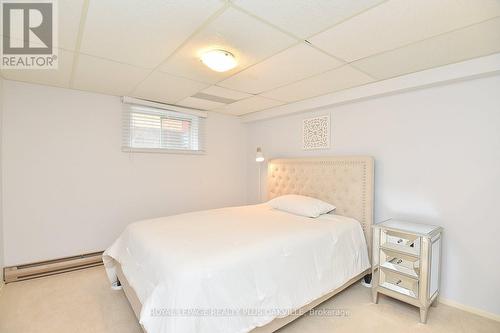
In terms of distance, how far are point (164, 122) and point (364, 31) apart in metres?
2.92

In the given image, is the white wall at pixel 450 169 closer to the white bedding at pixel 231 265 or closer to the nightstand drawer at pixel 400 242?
the nightstand drawer at pixel 400 242

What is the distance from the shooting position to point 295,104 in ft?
11.4

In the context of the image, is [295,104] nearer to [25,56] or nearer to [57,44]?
[57,44]

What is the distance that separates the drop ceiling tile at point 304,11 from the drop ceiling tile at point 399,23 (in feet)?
→ 0.28

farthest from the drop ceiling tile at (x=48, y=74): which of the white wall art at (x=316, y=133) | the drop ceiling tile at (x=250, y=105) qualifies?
the white wall art at (x=316, y=133)

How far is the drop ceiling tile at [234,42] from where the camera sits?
1554mm

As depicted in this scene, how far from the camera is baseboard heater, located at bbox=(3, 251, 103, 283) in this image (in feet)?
8.54

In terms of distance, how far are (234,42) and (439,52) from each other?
165 centimetres

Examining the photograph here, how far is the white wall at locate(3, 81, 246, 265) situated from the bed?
93 cm

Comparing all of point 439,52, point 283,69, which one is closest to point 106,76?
point 283,69

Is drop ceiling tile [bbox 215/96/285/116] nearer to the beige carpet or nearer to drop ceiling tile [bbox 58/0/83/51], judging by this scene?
drop ceiling tile [bbox 58/0/83/51]

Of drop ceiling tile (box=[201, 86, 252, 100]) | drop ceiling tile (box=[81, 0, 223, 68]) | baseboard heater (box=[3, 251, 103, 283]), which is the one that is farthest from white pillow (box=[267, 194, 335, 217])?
baseboard heater (box=[3, 251, 103, 283])

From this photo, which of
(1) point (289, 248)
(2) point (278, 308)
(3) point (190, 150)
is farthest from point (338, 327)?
(3) point (190, 150)

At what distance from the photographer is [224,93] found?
10.1 feet
